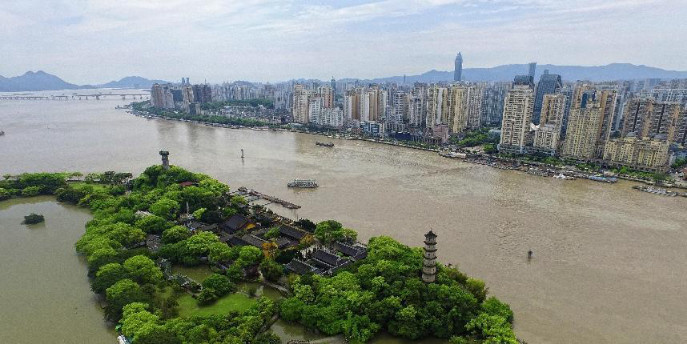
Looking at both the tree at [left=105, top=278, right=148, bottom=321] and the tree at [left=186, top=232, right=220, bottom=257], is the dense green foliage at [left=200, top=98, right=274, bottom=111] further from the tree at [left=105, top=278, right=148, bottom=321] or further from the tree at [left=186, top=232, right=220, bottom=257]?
the tree at [left=105, top=278, right=148, bottom=321]

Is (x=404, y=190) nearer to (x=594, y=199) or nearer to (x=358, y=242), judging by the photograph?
(x=358, y=242)

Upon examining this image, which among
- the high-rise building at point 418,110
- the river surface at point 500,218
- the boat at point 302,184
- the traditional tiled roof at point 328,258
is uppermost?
the high-rise building at point 418,110

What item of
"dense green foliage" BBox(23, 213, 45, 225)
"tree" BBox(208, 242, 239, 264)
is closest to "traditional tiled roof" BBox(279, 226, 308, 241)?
"tree" BBox(208, 242, 239, 264)

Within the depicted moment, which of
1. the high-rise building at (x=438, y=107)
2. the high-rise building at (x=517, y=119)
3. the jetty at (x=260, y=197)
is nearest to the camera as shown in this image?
the jetty at (x=260, y=197)

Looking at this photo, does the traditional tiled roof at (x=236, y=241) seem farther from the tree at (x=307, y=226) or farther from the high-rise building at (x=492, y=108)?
the high-rise building at (x=492, y=108)

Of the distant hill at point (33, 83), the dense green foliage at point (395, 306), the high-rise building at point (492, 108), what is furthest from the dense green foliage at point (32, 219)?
the distant hill at point (33, 83)

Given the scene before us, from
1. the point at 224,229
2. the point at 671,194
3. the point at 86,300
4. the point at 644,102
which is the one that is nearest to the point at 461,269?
the point at 224,229
